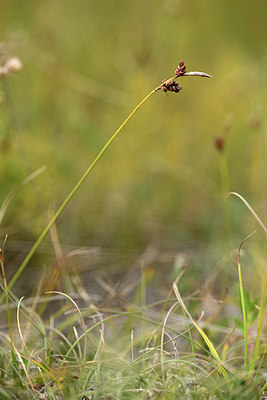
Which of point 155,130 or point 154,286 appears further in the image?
point 155,130

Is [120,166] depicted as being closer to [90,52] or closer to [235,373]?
[90,52]

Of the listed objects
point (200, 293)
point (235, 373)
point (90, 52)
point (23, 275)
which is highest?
point (90, 52)

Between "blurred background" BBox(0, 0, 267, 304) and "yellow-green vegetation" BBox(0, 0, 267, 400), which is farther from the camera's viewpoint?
"blurred background" BBox(0, 0, 267, 304)

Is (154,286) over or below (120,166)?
below

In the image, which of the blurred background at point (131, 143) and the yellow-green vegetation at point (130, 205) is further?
the blurred background at point (131, 143)

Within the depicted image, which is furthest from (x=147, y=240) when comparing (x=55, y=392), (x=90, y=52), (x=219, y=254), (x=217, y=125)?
(x=90, y=52)

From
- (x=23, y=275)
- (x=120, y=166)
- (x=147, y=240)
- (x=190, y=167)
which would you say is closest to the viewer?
(x=23, y=275)
